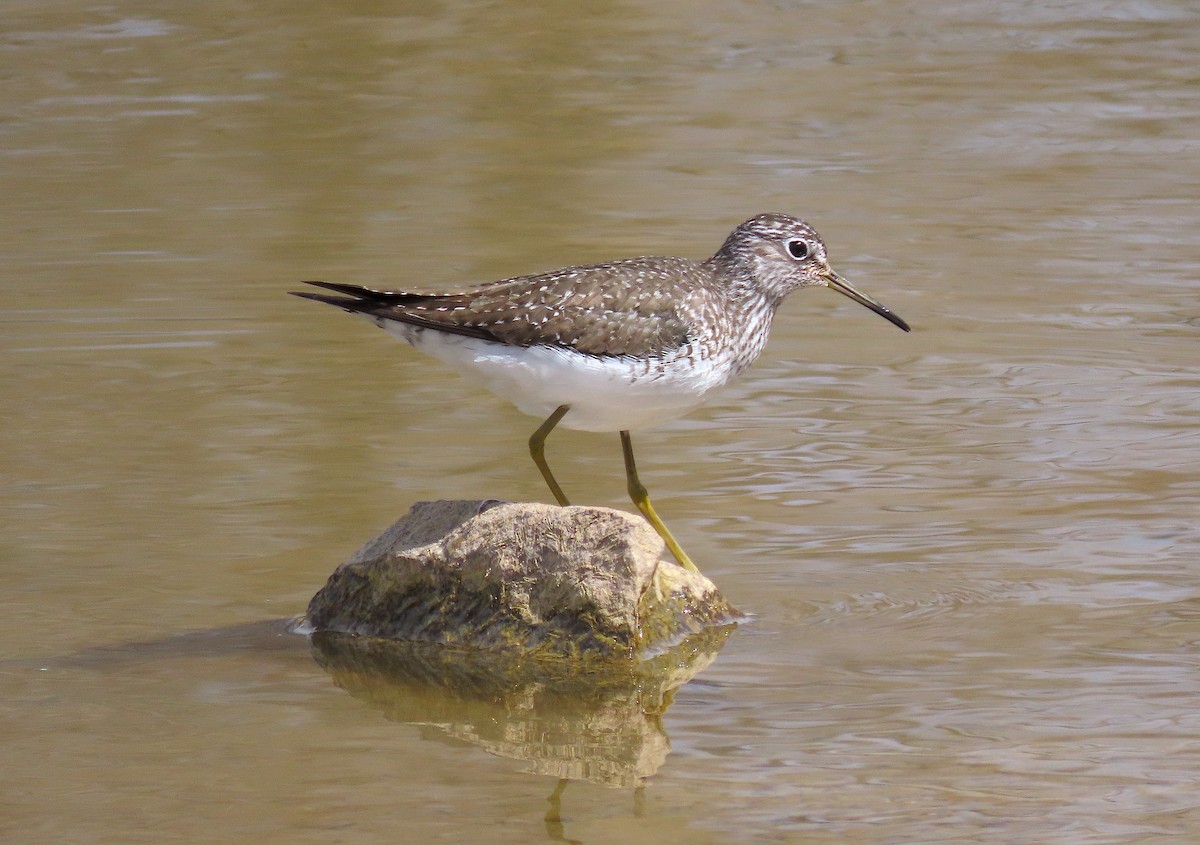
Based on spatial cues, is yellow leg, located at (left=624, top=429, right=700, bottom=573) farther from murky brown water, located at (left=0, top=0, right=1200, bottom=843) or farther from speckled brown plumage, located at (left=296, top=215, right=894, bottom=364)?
speckled brown plumage, located at (left=296, top=215, right=894, bottom=364)

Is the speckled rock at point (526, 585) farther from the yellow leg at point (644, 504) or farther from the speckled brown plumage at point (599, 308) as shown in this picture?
the speckled brown plumage at point (599, 308)

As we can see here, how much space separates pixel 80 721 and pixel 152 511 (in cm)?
242

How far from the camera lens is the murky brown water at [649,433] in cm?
612

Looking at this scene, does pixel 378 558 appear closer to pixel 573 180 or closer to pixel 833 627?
pixel 833 627

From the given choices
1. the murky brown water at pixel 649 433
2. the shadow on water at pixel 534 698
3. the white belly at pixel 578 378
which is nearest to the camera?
the murky brown water at pixel 649 433

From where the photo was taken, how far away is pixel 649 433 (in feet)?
33.7

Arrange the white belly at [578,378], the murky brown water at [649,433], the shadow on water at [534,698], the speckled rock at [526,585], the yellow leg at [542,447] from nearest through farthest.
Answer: the murky brown water at [649,433]
the shadow on water at [534,698]
the speckled rock at [526,585]
the white belly at [578,378]
the yellow leg at [542,447]

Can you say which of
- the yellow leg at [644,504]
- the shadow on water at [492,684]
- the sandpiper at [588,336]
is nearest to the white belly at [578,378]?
the sandpiper at [588,336]

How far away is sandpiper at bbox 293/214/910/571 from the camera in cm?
723

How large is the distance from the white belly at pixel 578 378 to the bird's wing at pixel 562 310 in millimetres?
59

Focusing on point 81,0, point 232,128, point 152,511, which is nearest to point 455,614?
point 152,511

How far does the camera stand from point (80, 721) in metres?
6.62

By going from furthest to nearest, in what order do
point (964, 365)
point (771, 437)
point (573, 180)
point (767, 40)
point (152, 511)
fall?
point (767, 40) → point (573, 180) → point (964, 365) → point (771, 437) → point (152, 511)

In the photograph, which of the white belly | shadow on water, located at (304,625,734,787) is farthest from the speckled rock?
the white belly
